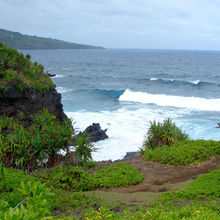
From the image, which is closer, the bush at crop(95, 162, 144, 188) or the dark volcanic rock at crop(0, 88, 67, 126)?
the bush at crop(95, 162, 144, 188)

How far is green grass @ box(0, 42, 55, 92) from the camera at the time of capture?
68.1 feet

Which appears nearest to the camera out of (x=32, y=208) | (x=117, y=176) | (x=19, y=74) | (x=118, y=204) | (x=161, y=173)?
(x=32, y=208)

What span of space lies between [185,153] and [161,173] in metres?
2.01

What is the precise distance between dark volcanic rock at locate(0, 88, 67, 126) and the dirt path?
10.1 meters

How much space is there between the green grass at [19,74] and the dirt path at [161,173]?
1071cm

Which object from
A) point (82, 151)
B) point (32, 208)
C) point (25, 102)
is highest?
point (32, 208)

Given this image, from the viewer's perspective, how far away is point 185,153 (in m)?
14.4

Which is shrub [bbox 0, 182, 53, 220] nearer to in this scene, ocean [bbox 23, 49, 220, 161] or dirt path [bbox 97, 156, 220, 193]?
dirt path [bbox 97, 156, 220, 193]

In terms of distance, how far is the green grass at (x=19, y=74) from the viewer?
20766 mm

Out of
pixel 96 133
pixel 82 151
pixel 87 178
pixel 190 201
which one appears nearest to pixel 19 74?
pixel 96 133

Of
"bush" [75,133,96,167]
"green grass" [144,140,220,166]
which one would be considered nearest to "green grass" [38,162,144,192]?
"bush" [75,133,96,167]

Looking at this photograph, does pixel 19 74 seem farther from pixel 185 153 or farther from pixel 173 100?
pixel 173 100

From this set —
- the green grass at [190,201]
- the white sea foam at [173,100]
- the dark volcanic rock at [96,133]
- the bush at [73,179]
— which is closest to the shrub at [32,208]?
the green grass at [190,201]

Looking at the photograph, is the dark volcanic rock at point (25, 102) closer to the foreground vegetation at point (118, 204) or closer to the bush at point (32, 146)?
the bush at point (32, 146)
